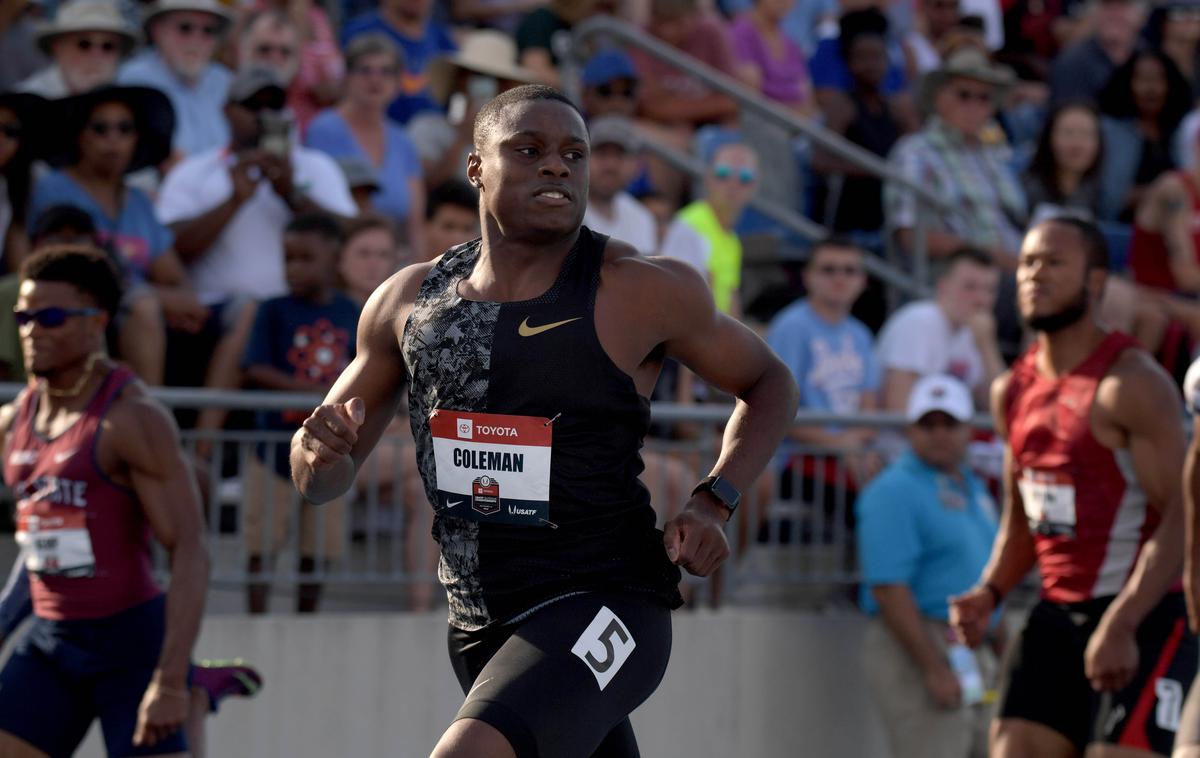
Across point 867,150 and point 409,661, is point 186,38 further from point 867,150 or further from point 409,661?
point 867,150

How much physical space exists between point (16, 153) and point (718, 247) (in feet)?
13.7

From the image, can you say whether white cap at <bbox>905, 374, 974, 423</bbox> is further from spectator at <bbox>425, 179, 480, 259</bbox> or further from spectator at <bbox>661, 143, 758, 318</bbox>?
spectator at <bbox>425, 179, 480, 259</bbox>

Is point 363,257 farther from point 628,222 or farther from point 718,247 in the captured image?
point 718,247

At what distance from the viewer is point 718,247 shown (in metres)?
10.9

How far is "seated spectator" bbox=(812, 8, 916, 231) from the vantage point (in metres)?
12.3

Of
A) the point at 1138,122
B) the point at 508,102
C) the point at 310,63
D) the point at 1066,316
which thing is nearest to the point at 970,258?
the point at 1138,122

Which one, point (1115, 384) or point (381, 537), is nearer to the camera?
point (1115, 384)

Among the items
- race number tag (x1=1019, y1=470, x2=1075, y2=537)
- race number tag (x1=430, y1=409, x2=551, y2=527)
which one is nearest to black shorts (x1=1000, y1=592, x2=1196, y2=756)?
race number tag (x1=1019, y1=470, x2=1075, y2=537)

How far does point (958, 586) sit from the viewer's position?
8.77 metres

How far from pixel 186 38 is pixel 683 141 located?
353cm

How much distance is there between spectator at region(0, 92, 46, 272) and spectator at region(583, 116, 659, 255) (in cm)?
304

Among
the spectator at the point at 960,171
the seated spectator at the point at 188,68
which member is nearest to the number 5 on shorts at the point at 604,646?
the seated spectator at the point at 188,68

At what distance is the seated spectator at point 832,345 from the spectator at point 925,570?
520 millimetres

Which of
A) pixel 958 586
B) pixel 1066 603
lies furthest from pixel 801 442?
pixel 1066 603
